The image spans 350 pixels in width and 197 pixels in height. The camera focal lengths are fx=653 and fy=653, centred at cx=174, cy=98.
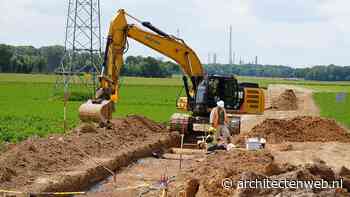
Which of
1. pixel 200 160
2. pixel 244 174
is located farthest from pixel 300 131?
pixel 244 174

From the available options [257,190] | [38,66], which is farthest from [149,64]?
[257,190]

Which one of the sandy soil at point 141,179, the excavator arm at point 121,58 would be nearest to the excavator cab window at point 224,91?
the excavator arm at point 121,58

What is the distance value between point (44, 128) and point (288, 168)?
1516 centimetres

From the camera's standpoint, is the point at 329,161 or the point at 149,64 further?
the point at 149,64

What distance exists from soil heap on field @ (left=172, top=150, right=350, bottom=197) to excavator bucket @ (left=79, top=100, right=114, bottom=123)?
23.0 feet

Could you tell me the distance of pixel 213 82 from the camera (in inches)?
939

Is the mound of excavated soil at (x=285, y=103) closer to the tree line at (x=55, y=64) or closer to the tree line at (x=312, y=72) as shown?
the tree line at (x=55, y=64)

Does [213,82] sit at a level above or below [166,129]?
above

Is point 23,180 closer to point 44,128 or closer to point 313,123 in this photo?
point 44,128

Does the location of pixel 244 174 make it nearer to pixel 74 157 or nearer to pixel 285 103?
pixel 74 157

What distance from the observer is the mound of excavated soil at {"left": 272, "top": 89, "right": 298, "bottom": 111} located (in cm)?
4678

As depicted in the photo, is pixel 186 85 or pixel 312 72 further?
pixel 312 72

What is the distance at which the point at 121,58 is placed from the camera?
2330cm

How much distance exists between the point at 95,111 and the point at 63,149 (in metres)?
4.22
